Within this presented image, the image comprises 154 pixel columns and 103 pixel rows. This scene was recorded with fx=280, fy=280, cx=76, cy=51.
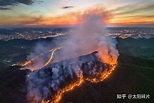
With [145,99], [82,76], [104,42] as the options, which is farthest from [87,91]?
[104,42]

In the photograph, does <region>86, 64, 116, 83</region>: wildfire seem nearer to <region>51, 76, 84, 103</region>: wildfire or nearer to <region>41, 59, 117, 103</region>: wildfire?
<region>41, 59, 117, 103</region>: wildfire

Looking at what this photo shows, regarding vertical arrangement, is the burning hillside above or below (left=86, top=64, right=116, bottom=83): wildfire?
above

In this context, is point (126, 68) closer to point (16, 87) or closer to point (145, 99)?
point (145, 99)

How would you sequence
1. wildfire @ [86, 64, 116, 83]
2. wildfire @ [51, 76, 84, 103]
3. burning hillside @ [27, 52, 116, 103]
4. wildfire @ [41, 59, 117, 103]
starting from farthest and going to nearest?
wildfire @ [86, 64, 116, 83] < burning hillside @ [27, 52, 116, 103] < wildfire @ [41, 59, 117, 103] < wildfire @ [51, 76, 84, 103]

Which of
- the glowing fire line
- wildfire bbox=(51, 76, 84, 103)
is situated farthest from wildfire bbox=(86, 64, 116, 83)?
wildfire bbox=(51, 76, 84, 103)

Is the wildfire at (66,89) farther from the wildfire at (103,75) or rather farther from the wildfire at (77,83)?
the wildfire at (103,75)

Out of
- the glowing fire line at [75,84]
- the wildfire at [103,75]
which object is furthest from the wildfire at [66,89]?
the wildfire at [103,75]

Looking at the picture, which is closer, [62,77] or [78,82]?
[78,82]

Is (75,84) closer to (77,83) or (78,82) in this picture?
(77,83)

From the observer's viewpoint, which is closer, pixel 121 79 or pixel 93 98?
pixel 93 98

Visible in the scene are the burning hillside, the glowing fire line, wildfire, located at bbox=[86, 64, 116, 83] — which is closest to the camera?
the glowing fire line

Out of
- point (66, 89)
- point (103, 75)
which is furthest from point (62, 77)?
point (103, 75)
